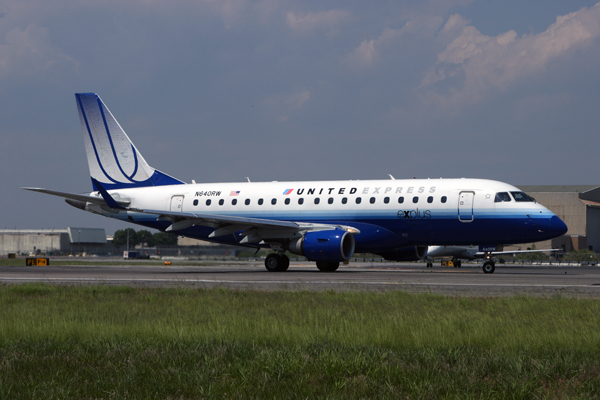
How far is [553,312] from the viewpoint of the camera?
11.4m

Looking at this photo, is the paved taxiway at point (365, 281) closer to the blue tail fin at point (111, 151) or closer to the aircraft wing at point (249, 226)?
the aircraft wing at point (249, 226)

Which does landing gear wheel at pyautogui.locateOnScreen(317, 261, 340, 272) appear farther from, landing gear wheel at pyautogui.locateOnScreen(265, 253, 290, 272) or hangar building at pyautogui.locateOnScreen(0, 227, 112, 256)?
hangar building at pyautogui.locateOnScreen(0, 227, 112, 256)

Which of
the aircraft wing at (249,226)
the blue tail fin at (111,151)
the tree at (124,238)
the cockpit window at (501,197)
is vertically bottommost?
the tree at (124,238)

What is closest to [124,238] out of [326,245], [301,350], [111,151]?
[111,151]

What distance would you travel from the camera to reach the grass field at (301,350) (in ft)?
18.9

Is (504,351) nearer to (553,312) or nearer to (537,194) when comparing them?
(553,312)

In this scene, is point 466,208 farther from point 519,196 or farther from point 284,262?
point 284,262

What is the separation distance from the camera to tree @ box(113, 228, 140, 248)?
6885 inches

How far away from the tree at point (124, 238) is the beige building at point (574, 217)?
106 meters

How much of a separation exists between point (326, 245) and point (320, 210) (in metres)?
3.03

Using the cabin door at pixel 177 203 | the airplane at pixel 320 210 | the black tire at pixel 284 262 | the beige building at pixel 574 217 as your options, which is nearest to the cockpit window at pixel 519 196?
the airplane at pixel 320 210

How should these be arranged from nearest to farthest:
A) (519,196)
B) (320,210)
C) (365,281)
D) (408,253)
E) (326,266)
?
(365,281)
(519,196)
(320,210)
(326,266)
(408,253)

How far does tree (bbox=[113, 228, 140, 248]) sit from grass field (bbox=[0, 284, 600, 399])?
163 metres

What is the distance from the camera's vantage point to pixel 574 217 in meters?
103
